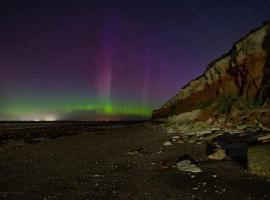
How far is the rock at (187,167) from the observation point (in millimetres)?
11023

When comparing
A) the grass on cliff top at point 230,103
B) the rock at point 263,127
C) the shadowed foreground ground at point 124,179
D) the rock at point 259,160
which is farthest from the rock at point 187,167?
the grass on cliff top at point 230,103

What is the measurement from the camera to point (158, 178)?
1042 cm

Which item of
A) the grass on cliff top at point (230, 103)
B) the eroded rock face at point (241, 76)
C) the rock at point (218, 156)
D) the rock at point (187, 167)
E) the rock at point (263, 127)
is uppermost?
the eroded rock face at point (241, 76)

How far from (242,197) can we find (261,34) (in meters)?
25.9

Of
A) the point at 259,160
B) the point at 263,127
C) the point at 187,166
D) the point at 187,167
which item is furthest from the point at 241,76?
the point at 259,160

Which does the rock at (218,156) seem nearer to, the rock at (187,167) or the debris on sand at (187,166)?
the debris on sand at (187,166)

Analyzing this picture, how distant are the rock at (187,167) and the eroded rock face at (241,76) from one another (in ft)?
46.9

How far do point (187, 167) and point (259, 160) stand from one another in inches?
98.0

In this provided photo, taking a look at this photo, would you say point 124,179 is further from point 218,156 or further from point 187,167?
point 218,156

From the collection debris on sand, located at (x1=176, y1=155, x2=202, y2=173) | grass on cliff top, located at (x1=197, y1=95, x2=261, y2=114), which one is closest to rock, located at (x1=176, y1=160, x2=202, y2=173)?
debris on sand, located at (x1=176, y1=155, x2=202, y2=173)

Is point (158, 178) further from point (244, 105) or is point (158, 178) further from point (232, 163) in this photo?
point (244, 105)

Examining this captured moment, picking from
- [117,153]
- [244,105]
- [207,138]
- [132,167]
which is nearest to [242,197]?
[132,167]

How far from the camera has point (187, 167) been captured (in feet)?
37.8

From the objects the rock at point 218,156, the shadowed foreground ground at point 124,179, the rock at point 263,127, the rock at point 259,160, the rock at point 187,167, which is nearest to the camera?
the shadowed foreground ground at point 124,179
